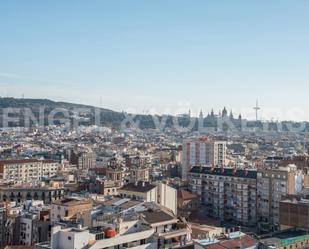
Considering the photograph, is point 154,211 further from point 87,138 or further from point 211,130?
point 211,130

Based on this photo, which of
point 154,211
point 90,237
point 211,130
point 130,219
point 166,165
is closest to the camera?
point 90,237

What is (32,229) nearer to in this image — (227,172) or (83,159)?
(227,172)

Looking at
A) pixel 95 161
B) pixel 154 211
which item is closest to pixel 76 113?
→ pixel 95 161

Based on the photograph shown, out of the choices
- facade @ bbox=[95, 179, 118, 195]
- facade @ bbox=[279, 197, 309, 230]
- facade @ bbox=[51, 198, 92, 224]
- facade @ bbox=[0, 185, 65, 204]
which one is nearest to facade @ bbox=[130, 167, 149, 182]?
facade @ bbox=[95, 179, 118, 195]

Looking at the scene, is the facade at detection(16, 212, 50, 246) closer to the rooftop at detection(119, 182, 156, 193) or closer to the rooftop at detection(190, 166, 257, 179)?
the rooftop at detection(119, 182, 156, 193)

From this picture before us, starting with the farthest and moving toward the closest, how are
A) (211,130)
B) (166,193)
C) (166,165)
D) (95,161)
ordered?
(211,130), (95,161), (166,165), (166,193)

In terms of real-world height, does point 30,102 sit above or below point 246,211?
above

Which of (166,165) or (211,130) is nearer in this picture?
(166,165)

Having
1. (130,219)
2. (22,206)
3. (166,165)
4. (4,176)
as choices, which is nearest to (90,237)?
(130,219)
